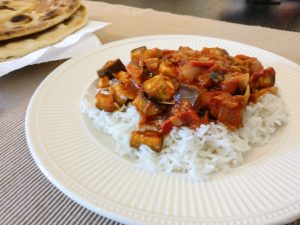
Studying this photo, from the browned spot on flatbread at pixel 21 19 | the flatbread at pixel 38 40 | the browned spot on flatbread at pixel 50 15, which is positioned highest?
the browned spot on flatbread at pixel 50 15

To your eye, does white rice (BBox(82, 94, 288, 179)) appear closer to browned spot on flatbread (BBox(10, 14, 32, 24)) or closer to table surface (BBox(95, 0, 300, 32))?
browned spot on flatbread (BBox(10, 14, 32, 24))

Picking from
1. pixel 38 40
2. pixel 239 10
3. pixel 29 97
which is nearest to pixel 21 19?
pixel 38 40

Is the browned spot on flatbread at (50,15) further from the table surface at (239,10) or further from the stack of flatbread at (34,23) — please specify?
the table surface at (239,10)

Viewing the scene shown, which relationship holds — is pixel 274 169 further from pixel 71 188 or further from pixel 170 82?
pixel 71 188

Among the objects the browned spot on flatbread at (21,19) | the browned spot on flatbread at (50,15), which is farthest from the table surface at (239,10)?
the browned spot on flatbread at (21,19)

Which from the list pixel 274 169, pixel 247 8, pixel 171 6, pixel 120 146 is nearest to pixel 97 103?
pixel 120 146
